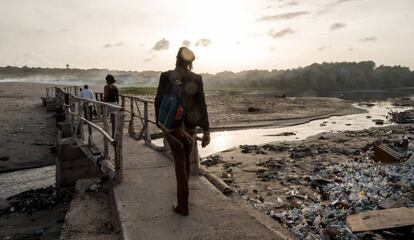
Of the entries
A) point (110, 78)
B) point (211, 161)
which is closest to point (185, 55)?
point (110, 78)

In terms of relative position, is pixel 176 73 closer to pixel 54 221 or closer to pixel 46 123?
pixel 54 221

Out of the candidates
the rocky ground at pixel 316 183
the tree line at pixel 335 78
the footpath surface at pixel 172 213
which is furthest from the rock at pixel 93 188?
the tree line at pixel 335 78

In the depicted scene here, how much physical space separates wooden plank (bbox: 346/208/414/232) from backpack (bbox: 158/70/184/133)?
3008 millimetres

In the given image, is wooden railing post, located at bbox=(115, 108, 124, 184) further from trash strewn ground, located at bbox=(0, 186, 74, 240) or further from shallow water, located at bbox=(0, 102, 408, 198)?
shallow water, located at bbox=(0, 102, 408, 198)

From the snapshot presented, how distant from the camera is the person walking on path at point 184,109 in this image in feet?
15.1

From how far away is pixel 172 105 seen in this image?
454cm

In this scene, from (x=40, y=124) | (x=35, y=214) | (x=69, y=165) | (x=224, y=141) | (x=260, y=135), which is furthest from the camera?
(x=40, y=124)

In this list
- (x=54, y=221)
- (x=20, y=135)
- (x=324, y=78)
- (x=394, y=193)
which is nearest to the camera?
(x=394, y=193)

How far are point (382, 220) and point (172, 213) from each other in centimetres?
296

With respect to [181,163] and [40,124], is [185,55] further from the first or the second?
[40,124]

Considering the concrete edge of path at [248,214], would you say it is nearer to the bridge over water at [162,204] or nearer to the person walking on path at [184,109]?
the bridge over water at [162,204]

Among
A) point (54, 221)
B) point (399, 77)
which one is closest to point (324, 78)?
point (399, 77)

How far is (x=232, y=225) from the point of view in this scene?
4.57m

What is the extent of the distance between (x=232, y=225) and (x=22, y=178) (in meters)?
9.08
